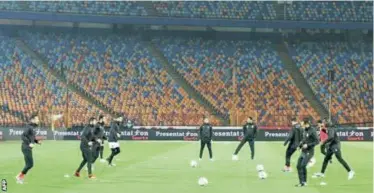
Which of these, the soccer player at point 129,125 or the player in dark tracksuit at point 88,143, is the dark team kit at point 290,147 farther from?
the soccer player at point 129,125

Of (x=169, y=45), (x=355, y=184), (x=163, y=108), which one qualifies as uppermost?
(x=169, y=45)

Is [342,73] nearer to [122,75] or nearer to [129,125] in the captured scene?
[122,75]

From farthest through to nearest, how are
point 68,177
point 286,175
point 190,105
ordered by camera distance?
point 190,105 < point 286,175 < point 68,177

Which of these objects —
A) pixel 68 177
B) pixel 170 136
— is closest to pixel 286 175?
pixel 68 177

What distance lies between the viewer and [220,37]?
81250mm

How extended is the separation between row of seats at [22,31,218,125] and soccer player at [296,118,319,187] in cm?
4410

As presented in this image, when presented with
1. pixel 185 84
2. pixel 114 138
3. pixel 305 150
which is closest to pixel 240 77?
pixel 185 84

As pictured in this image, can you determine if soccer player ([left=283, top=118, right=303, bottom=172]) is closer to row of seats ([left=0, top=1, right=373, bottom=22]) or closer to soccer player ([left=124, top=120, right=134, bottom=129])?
soccer player ([left=124, top=120, right=134, bottom=129])

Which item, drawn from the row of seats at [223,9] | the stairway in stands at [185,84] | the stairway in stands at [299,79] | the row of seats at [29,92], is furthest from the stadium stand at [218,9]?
the row of seats at [29,92]

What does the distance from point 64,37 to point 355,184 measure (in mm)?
59702

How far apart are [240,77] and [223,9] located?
980 cm

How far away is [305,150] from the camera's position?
70.2ft

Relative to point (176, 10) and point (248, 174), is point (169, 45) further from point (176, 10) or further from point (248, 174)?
point (248, 174)

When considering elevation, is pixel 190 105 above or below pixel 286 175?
above
